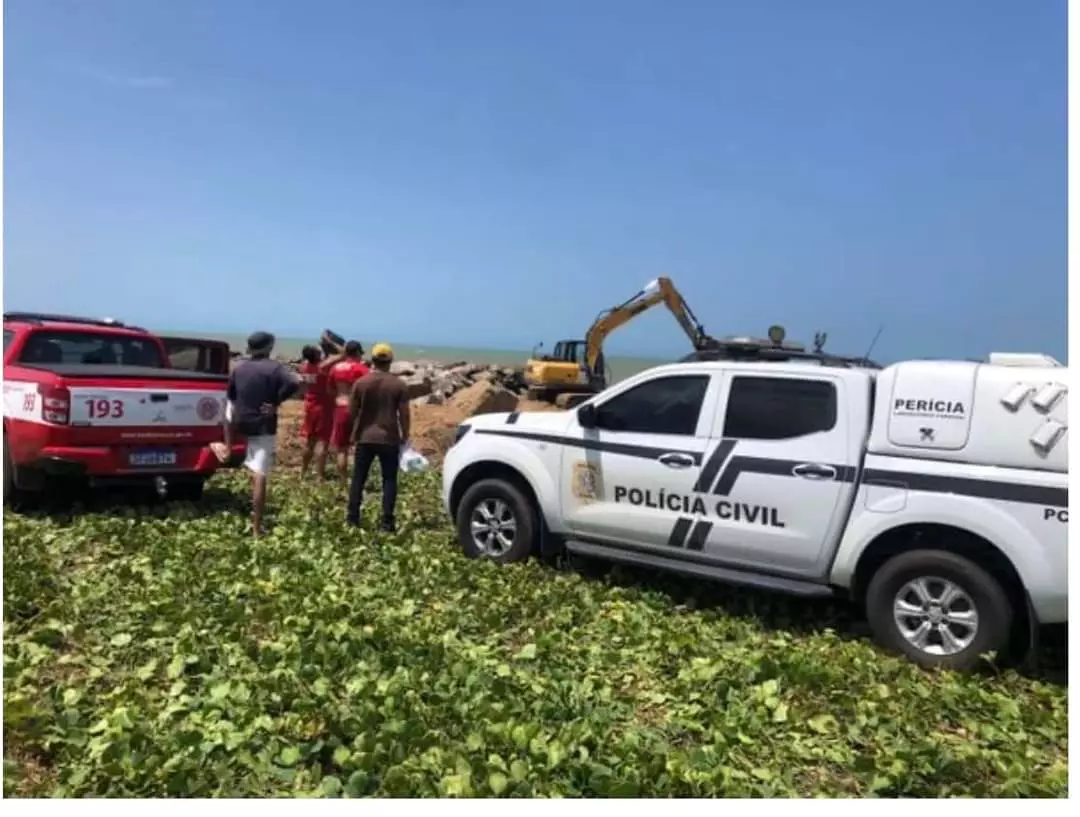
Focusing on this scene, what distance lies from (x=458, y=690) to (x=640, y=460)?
285 cm

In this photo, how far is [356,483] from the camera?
906 centimetres

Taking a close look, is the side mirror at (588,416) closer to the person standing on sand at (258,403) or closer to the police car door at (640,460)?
the police car door at (640,460)

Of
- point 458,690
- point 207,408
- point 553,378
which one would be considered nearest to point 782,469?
point 458,690

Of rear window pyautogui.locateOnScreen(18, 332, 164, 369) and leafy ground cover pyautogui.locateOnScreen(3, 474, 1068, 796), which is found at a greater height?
rear window pyautogui.locateOnScreen(18, 332, 164, 369)

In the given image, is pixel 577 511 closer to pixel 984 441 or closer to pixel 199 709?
pixel 984 441

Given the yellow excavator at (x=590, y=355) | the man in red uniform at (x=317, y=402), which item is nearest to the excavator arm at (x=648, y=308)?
the yellow excavator at (x=590, y=355)

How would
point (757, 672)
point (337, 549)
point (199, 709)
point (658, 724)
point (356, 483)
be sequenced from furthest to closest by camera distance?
point (356, 483), point (337, 549), point (757, 672), point (658, 724), point (199, 709)

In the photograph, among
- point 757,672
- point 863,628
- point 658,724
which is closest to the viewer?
point 658,724

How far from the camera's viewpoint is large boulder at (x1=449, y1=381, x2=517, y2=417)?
63.4 feet

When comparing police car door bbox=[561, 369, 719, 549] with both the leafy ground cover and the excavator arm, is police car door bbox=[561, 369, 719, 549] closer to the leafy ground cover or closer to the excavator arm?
the leafy ground cover

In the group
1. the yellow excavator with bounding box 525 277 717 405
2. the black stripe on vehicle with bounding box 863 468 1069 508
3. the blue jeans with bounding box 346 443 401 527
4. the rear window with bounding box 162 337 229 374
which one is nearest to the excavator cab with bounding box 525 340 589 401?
the yellow excavator with bounding box 525 277 717 405

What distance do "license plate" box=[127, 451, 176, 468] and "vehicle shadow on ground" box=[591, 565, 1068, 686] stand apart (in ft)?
13.5

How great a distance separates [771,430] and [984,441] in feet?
4.48
